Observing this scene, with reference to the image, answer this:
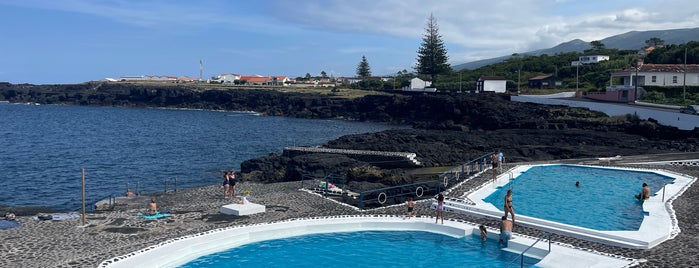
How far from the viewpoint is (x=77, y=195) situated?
34188 mm

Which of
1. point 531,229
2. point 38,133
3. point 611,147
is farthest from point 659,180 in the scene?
point 38,133

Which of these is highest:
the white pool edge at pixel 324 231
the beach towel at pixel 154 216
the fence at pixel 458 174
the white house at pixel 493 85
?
the white house at pixel 493 85

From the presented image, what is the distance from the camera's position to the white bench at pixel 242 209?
19688 mm

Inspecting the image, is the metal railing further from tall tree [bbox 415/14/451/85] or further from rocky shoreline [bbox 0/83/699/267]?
tall tree [bbox 415/14/451/85]

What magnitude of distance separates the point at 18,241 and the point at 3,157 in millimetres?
42757

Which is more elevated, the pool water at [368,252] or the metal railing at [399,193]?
the metal railing at [399,193]

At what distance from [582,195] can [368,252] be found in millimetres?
12057

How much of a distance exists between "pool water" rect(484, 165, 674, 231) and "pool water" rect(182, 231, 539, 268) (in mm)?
4090

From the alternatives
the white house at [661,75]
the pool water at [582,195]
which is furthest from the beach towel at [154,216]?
the white house at [661,75]

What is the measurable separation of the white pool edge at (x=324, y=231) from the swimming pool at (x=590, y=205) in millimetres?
1436

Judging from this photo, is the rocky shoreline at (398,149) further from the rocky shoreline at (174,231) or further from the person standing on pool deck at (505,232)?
the person standing on pool deck at (505,232)

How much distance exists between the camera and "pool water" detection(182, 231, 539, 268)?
1559 cm

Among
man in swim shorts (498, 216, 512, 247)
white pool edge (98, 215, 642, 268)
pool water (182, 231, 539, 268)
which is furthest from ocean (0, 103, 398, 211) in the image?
man in swim shorts (498, 216, 512, 247)

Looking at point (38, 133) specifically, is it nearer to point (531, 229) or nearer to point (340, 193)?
point (340, 193)
